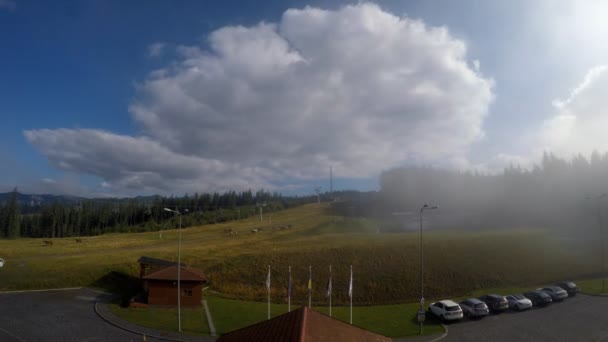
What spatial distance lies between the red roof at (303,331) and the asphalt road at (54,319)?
1724 cm

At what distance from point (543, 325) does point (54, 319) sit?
44076mm

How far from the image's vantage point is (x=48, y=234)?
14425 cm

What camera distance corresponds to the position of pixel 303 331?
12094mm

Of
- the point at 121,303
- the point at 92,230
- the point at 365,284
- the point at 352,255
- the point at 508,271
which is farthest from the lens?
the point at 92,230

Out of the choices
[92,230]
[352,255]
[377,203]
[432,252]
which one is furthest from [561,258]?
[92,230]

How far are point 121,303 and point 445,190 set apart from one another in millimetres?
126606

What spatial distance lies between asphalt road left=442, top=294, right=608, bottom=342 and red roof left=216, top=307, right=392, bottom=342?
55.0 ft

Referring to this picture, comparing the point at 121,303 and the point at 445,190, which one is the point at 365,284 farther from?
the point at 445,190

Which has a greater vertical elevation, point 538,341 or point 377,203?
point 377,203

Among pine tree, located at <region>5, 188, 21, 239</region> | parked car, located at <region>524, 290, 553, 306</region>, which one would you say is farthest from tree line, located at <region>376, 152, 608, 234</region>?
pine tree, located at <region>5, 188, 21, 239</region>

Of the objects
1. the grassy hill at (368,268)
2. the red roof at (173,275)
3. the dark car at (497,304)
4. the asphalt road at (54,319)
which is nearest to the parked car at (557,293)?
the dark car at (497,304)

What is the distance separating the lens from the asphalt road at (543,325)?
26.8 metres

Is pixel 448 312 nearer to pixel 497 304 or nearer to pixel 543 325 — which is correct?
pixel 497 304

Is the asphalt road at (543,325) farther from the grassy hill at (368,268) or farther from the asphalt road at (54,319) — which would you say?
the asphalt road at (54,319)
